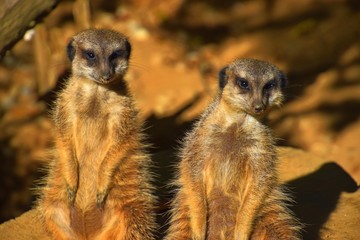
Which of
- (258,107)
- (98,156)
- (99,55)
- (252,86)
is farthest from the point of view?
(98,156)

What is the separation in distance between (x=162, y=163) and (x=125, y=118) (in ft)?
4.06

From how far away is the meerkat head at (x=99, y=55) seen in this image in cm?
455

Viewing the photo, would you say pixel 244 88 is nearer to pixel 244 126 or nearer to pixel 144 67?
pixel 244 126

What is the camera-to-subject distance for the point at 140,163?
187 inches

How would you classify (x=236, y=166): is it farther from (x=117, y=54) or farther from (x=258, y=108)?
(x=117, y=54)

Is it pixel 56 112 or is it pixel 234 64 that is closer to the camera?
pixel 234 64

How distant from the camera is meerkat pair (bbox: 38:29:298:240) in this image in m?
4.36

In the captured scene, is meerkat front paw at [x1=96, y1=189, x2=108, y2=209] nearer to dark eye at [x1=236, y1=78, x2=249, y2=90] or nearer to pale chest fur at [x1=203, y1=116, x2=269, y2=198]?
pale chest fur at [x1=203, y1=116, x2=269, y2=198]

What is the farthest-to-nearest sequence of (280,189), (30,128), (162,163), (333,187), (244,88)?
(30,128)
(162,163)
(333,187)
(280,189)
(244,88)

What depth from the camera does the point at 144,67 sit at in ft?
27.3

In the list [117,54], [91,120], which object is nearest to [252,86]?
[117,54]

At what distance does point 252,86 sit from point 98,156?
98 centimetres

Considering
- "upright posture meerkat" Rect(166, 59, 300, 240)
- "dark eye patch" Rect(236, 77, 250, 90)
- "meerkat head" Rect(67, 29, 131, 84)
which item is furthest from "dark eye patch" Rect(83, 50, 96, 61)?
"dark eye patch" Rect(236, 77, 250, 90)

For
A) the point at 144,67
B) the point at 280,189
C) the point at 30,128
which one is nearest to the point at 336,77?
the point at 144,67
